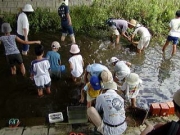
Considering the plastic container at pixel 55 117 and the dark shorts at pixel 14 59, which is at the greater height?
the dark shorts at pixel 14 59

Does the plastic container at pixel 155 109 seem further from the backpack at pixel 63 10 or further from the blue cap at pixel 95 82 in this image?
the backpack at pixel 63 10

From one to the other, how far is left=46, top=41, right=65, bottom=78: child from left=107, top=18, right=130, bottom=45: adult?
290cm

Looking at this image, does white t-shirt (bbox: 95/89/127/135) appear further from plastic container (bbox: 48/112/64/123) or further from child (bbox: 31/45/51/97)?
child (bbox: 31/45/51/97)

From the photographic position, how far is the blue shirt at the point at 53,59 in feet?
23.1

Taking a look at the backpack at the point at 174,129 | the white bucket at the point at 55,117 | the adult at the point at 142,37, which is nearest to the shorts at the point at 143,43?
the adult at the point at 142,37

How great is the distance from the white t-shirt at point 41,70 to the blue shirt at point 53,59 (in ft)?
1.41

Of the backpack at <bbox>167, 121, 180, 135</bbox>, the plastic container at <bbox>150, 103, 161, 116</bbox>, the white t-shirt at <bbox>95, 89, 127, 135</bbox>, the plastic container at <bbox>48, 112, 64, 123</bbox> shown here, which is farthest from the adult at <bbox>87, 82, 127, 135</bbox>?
the backpack at <bbox>167, 121, 180, 135</bbox>

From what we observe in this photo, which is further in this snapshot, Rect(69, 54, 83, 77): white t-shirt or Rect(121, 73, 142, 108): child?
Rect(69, 54, 83, 77): white t-shirt

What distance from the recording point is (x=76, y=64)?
7.16 metres

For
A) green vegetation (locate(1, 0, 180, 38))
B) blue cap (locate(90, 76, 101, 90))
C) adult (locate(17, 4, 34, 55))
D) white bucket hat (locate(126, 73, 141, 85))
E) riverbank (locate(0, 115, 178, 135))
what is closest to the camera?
riverbank (locate(0, 115, 178, 135))

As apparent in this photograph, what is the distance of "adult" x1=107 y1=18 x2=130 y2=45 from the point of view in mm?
9500

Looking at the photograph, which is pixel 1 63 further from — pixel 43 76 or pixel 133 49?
pixel 133 49

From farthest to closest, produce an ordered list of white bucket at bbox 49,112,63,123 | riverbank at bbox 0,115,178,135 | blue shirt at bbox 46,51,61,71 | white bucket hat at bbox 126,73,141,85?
blue shirt at bbox 46,51,61,71
white bucket hat at bbox 126,73,141,85
white bucket at bbox 49,112,63,123
riverbank at bbox 0,115,178,135

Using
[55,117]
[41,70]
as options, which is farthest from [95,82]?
[41,70]
